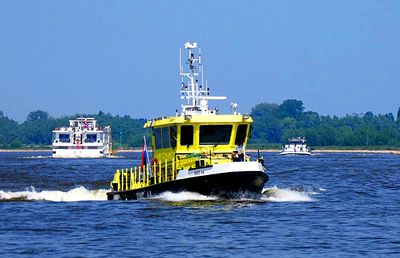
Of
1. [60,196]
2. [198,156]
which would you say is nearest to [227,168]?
[198,156]

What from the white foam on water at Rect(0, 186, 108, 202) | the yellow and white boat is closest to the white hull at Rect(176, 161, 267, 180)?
the yellow and white boat

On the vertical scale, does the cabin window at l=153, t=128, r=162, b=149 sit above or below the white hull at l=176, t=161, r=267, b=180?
above

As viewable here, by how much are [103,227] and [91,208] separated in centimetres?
802

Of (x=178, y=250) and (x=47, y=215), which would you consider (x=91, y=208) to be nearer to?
(x=47, y=215)

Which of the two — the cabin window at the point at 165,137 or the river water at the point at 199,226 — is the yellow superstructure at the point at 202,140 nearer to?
the cabin window at the point at 165,137

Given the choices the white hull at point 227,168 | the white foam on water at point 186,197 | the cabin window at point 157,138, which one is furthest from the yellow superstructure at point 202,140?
the cabin window at point 157,138

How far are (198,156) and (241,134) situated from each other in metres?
2.25

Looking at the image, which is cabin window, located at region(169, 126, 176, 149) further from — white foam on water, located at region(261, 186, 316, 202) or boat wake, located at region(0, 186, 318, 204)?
white foam on water, located at region(261, 186, 316, 202)

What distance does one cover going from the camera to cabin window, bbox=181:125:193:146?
4572 cm

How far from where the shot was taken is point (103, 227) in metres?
37.4

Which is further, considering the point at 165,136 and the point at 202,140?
the point at 165,136

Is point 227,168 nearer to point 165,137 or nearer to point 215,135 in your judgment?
point 215,135

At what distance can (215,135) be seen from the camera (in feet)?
151

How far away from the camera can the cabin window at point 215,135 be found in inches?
1806
